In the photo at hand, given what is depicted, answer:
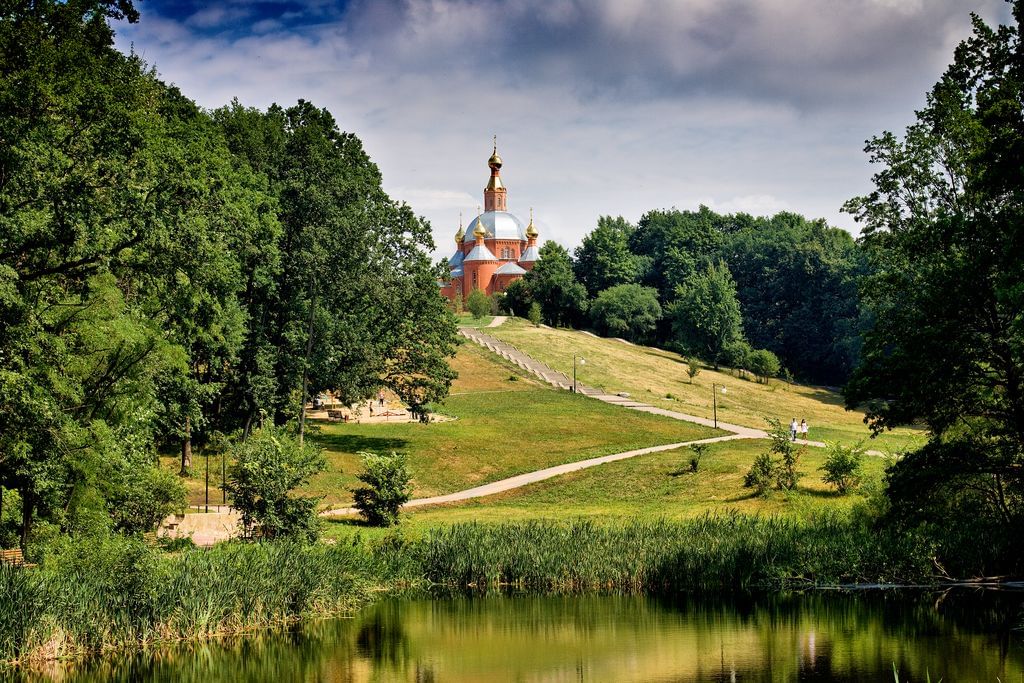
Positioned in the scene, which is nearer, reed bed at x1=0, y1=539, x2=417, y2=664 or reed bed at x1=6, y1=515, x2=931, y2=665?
reed bed at x1=0, y1=539, x2=417, y2=664

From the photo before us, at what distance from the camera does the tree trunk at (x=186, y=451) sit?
143ft

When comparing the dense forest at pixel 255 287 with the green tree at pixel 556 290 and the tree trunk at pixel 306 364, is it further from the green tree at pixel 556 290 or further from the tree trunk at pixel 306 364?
the green tree at pixel 556 290

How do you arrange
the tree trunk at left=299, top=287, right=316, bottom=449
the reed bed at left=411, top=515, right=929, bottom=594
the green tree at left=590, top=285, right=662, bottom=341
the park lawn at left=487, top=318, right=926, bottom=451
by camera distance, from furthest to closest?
the green tree at left=590, top=285, right=662, bottom=341, the park lawn at left=487, top=318, right=926, bottom=451, the tree trunk at left=299, top=287, right=316, bottom=449, the reed bed at left=411, top=515, right=929, bottom=594

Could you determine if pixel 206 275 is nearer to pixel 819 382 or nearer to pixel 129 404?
pixel 129 404

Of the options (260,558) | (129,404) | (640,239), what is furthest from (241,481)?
(640,239)

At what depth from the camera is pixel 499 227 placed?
133750 millimetres

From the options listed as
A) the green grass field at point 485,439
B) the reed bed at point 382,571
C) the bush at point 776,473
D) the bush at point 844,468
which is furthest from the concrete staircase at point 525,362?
the reed bed at point 382,571

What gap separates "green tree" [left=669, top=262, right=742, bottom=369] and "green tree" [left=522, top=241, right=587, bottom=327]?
37.3 feet

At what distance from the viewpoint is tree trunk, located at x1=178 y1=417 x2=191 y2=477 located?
43.5 metres

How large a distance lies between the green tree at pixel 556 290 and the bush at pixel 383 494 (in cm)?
7340

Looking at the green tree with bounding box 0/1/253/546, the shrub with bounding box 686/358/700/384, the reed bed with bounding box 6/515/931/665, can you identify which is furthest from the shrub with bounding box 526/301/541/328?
the reed bed with bounding box 6/515/931/665

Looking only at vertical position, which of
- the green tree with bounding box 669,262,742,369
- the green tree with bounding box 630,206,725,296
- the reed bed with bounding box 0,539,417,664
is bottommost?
the reed bed with bounding box 0,539,417,664

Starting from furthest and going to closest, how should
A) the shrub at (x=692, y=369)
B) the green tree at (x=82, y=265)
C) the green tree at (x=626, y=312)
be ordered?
1. the green tree at (x=626, y=312)
2. the shrub at (x=692, y=369)
3. the green tree at (x=82, y=265)

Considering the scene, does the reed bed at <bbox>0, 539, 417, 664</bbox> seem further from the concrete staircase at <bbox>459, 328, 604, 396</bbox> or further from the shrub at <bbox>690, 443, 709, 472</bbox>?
the concrete staircase at <bbox>459, 328, 604, 396</bbox>
